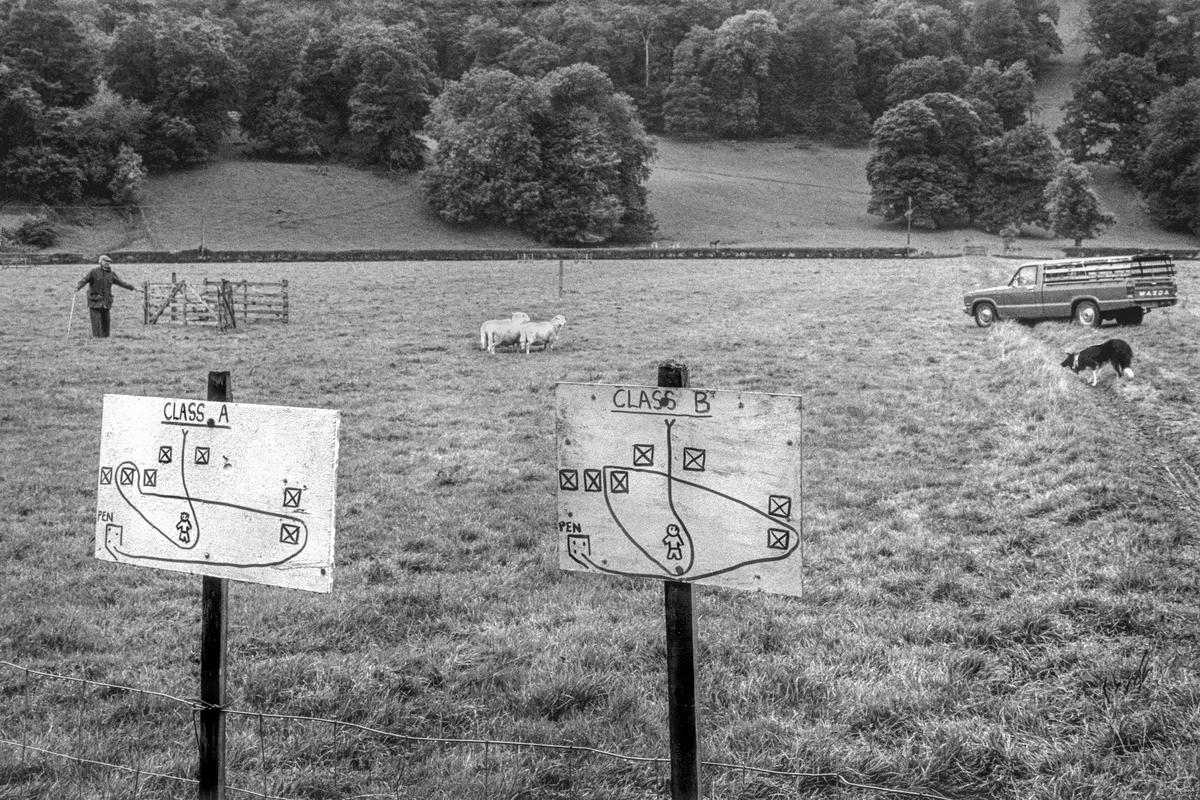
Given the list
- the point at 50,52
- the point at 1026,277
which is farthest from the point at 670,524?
the point at 50,52

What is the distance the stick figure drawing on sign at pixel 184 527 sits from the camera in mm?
3469

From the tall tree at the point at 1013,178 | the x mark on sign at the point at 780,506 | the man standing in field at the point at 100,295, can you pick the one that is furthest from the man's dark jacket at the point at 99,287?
the tall tree at the point at 1013,178

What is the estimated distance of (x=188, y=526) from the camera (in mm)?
3473

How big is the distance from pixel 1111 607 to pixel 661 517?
4.07m

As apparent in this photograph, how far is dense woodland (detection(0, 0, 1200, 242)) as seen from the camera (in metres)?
77.6

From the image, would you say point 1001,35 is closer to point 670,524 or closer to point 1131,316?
point 1131,316

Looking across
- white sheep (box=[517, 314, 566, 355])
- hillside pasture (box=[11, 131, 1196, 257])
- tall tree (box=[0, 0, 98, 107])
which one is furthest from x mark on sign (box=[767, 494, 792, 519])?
tall tree (box=[0, 0, 98, 107])

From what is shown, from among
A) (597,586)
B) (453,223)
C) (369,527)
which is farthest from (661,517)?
(453,223)

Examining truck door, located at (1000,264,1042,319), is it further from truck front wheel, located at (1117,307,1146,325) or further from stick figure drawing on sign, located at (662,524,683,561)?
stick figure drawing on sign, located at (662,524,683,561)

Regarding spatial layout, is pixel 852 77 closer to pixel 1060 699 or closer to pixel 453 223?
pixel 453 223

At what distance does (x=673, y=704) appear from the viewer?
3.41m

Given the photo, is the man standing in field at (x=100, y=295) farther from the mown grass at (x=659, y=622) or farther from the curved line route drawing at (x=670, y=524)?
the curved line route drawing at (x=670, y=524)

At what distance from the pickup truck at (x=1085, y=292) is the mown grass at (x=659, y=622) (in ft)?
24.7

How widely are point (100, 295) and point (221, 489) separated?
1919 cm
